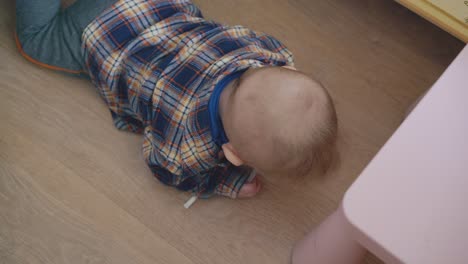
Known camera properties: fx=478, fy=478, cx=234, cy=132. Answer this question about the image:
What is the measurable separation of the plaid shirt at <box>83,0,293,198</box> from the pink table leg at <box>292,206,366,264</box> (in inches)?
7.4

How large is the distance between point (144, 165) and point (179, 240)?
17 centimetres

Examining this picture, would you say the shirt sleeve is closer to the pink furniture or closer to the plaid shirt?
the plaid shirt

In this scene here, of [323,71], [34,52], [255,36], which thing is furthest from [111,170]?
[323,71]

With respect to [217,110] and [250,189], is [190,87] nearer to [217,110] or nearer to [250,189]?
[217,110]

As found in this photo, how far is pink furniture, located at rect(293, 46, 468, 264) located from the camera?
1.83 feet

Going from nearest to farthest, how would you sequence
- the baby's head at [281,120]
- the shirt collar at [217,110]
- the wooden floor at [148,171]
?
1. the baby's head at [281,120]
2. the shirt collar at [217,110]
3. the wooden floor at [148,171]

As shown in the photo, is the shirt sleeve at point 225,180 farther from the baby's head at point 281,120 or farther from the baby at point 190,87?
the baby's head at point 281,120

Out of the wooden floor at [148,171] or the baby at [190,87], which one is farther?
the wooden floor at [148,171]

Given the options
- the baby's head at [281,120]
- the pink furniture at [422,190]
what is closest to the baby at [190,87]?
the baby's head at [281,120]

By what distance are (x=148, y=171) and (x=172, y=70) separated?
232 mm

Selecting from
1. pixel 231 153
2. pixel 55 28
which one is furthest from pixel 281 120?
pixel 55 28

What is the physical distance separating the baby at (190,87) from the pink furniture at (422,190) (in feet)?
0.37

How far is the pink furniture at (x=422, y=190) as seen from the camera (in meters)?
0.56

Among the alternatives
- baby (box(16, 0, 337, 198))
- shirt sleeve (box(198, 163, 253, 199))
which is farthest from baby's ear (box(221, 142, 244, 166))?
shirt sleeve (box(198, 163, 253, 199))
